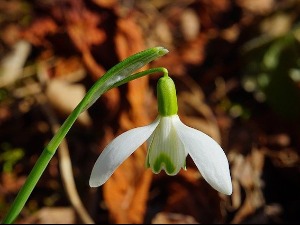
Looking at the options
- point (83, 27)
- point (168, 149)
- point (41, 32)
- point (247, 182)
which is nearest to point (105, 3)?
point (83, 27)

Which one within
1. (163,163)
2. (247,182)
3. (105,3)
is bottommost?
(247,182)

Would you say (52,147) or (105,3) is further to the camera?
(105,3)

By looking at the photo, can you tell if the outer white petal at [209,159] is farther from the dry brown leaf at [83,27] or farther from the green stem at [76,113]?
the dry brown leaf at [83,27]

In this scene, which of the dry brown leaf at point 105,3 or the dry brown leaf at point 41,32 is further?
the dry brown leaf at point 41,32

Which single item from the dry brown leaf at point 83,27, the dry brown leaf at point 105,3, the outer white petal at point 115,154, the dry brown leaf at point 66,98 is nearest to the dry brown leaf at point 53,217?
the dry brown leaf at point 66,98

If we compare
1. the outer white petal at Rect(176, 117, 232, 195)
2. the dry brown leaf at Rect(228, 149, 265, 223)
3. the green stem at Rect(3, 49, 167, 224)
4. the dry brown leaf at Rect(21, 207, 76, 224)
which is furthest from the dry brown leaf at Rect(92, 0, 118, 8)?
the outer white petal at Rect(176, 117, 232, 195)

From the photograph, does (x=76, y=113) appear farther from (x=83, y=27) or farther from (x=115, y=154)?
(x=83, y=27)

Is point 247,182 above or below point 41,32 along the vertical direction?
below
